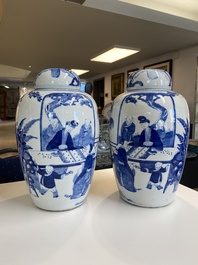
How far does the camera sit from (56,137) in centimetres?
47

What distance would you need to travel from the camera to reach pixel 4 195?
0.63 m

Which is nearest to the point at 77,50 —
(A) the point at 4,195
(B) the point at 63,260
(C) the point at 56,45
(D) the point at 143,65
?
(C) the point at 56,45

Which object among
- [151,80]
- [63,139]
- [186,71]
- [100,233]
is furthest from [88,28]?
[100,233]

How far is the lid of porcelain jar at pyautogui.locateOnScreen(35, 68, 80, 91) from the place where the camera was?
20.0 inches

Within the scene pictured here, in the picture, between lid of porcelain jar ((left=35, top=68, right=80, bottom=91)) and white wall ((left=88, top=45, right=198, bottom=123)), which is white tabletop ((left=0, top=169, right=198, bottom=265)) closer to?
lid of porcelain jar ((left=35, top=68, right=80, bottom=91))

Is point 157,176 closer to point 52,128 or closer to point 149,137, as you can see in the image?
point 149,137

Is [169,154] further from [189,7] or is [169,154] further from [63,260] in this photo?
[189,7]

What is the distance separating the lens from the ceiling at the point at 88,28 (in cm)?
209

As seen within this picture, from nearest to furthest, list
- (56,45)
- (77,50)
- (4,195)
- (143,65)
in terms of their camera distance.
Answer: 1. (4,195)
2. (56,45)
3. (77,50)
4. (143,65)

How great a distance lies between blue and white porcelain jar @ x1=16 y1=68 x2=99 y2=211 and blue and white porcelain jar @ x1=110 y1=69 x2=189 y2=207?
74 mm

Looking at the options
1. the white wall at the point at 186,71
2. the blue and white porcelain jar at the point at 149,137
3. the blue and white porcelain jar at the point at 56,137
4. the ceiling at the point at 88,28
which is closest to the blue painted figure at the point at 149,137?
the blue and white porcelain jar at the point at 149,137

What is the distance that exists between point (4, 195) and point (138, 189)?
39cm

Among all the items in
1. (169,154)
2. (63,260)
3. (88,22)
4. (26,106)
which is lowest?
(63,260)

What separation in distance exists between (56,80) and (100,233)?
0.35 m
